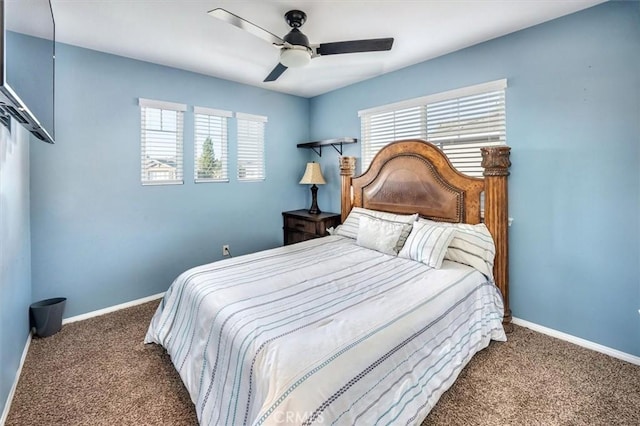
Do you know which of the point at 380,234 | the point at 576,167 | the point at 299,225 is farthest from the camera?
the point at 299,225

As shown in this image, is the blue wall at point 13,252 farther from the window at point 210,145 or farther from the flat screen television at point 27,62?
the window at point 210,145

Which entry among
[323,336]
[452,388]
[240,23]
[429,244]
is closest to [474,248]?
[429,244]

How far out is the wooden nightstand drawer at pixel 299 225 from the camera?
13.0 ft

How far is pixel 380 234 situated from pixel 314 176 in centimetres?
163

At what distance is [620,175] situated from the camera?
2.11 meters

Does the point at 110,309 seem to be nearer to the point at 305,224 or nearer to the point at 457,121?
the point at 305,224

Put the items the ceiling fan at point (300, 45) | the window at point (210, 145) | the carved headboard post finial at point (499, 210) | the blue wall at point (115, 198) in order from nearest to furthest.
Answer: the ceiling fan at point (300, 45) < the carved headboard post finial at point (499, 210) < the blue wall at point (115, 198) < the window at point (210, 145)

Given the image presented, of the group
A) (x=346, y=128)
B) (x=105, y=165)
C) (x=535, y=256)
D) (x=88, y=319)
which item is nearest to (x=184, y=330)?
(x=88, y=319)

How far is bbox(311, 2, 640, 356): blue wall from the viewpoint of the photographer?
2096 mm

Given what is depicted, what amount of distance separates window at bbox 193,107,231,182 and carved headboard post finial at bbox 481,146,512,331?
294 centimetres

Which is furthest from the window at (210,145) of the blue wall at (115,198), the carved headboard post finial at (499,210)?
the carved headboard post finial at (499,210)

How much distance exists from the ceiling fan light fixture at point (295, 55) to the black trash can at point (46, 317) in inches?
111

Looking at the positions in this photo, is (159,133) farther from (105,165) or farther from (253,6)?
(253,6)

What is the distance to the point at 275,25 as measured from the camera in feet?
7.82
